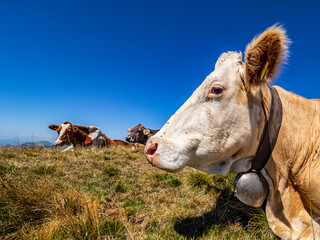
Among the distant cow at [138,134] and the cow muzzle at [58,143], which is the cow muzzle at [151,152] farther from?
the distant cow at [138,134]

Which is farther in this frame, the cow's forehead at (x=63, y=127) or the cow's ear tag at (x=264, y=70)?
the cow's forehead at (x=63, y=127)

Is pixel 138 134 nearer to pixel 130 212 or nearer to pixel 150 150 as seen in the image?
pixel 130 212

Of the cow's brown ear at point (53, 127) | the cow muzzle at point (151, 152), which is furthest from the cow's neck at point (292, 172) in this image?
the cow's brown ear at point (53, 127)

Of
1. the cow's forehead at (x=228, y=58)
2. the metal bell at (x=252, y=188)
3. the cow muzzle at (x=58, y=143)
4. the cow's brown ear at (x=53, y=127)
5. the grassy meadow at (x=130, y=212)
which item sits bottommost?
the grassy meadow at (x=130, y=212)

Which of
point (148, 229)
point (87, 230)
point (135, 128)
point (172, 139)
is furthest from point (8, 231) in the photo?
point (135, 128)

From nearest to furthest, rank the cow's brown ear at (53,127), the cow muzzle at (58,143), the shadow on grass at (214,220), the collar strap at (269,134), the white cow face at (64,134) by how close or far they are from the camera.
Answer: the collar strap at (269,134) → the shadow on grass at (214,220) → the cow muzzle at (58,143) → the white cow face at (64,134) → the cow's brown ear at (53,127)

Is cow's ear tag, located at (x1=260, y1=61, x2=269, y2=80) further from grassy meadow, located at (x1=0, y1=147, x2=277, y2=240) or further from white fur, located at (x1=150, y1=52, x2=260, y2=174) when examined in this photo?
grassy meadow, located at (x1=0, y1=147, x2=277, y2=240)

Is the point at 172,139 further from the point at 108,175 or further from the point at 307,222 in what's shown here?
the point at 108,175

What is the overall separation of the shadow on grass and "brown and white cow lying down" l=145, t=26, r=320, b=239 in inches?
27.8

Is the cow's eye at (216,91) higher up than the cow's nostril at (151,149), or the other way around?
the cow's eye at (216,91)

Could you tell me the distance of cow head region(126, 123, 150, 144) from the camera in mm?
20406

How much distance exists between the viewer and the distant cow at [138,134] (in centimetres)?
2039

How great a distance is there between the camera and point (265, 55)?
76.9 inches

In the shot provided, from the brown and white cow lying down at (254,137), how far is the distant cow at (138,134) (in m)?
18.2
